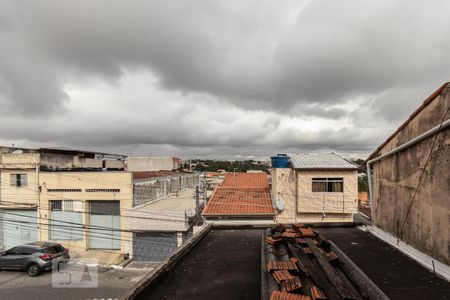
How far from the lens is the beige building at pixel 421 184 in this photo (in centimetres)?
393

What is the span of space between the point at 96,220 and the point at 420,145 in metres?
22.7

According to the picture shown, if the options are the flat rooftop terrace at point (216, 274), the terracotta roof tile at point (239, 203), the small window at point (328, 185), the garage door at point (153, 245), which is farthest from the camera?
the garage door at point (153, 245)

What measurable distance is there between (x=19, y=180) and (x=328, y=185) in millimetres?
24957

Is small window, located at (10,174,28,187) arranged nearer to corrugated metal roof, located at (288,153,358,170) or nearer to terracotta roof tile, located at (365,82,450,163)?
corrugated metal roof, located at (288,153,358,170)

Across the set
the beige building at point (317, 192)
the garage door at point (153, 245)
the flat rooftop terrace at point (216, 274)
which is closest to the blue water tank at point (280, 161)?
the beige building at point (317, 192)

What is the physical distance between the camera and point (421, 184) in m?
4.52

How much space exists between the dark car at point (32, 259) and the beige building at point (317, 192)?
1459 cm

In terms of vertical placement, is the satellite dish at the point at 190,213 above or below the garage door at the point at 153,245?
above

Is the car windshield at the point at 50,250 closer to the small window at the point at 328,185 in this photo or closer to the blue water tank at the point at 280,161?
the blue water tank at the point at 280,161

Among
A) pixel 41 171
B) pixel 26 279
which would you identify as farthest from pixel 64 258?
pixel 41 171

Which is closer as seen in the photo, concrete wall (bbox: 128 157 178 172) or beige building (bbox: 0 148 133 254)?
beige building (bbox: 0 148 133 254)

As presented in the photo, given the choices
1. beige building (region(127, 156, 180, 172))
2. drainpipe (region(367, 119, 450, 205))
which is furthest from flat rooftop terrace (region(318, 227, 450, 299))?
beige building (region(127, 156, 180, 172))

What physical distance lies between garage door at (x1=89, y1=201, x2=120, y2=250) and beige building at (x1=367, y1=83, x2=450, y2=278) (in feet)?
65.3

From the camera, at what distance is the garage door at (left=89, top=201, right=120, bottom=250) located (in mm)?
21141
